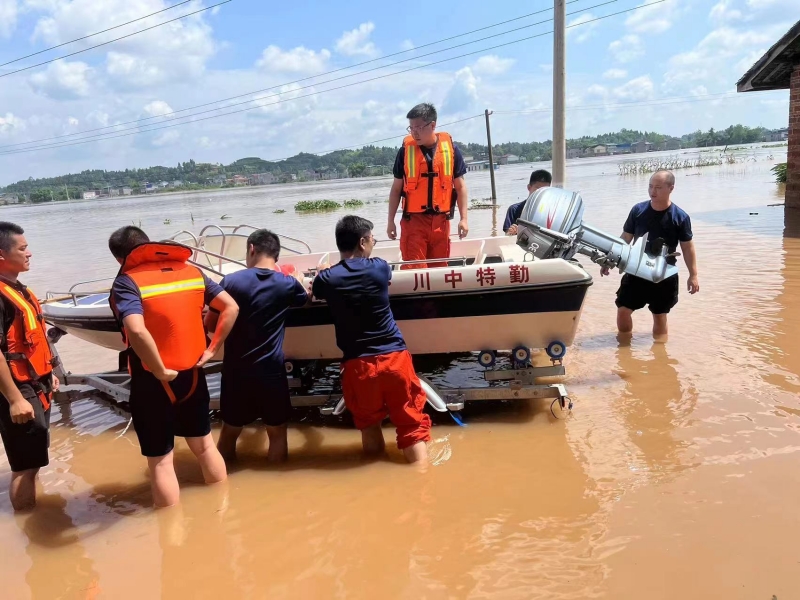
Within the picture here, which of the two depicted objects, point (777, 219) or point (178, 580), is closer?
point (178, 580)

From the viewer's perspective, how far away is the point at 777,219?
42.3ft

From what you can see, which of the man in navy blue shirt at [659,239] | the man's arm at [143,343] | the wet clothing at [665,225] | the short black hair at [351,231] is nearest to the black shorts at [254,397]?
the man's arm at [143,343]

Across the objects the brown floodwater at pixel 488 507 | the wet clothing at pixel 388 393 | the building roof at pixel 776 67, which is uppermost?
the building roof at pixel 776 67

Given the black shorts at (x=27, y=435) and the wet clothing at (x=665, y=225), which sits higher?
the wet clothing at (x=665, y=225)

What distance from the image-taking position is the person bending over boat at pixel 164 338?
9.41ft

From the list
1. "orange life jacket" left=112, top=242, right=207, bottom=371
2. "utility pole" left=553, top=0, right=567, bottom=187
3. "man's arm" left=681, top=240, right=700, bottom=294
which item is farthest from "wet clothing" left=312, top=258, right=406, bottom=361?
"utility pole" left=553, top=0, right=567, bottom=187

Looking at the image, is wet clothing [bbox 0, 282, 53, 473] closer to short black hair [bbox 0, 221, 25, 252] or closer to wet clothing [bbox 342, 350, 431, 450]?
short black hair [bbox 0, 221, 25, 252]

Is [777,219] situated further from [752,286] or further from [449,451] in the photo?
[449,451]

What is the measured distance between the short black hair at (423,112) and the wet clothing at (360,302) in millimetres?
1524

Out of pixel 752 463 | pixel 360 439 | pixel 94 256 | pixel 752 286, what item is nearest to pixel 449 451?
pixel 360 439

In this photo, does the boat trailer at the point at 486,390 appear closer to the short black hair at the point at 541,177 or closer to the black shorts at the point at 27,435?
the black shorts at the point at 27,435

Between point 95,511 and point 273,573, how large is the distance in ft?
4.74

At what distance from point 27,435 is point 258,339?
4.43ft

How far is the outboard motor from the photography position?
14.4 ft
